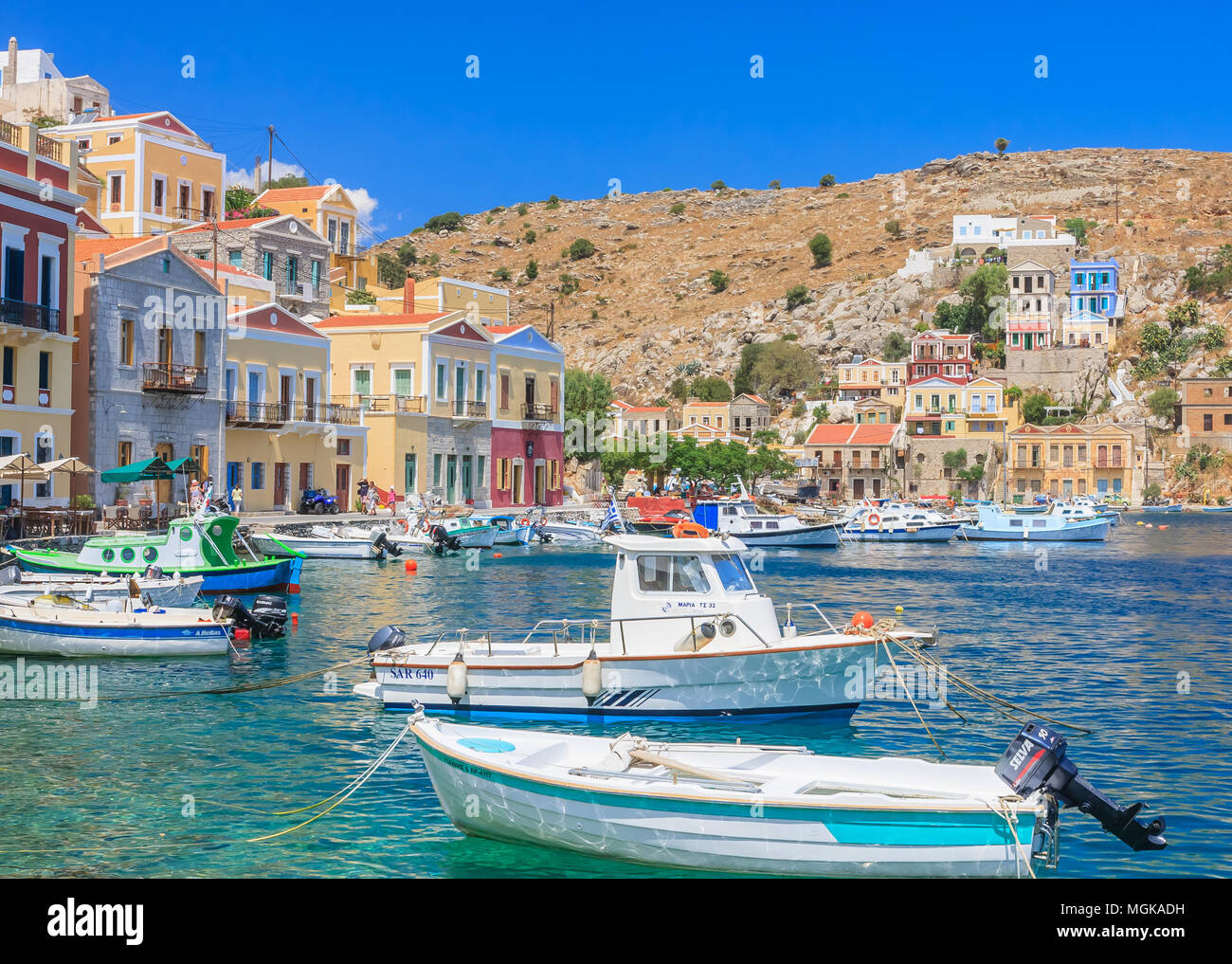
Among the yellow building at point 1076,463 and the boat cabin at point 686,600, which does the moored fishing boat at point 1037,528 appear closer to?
the yellow building at point 1076,463

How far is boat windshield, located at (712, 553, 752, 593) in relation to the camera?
59.2 feet

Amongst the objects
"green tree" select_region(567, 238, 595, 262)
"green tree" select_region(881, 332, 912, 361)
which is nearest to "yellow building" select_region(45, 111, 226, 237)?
"green tree" select_region(881, 332, 912, 361)

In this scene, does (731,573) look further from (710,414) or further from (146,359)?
(710,414)

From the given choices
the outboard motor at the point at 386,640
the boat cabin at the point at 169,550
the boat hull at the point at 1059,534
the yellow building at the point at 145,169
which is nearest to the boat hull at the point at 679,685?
the outboard motor at the point at 386,640

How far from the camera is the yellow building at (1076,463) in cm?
11550

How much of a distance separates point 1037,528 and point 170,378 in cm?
4803

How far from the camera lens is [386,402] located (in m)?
57.0

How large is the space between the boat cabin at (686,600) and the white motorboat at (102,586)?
10585 mm

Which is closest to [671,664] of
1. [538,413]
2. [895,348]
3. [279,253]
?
[538,413]

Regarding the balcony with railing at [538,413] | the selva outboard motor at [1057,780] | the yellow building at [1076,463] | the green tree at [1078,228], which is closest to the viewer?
the selva outboard motor at [1057,780]

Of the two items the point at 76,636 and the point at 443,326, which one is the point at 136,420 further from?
the point at 76,636

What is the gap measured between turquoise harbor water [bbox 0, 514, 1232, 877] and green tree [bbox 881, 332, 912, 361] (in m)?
105
